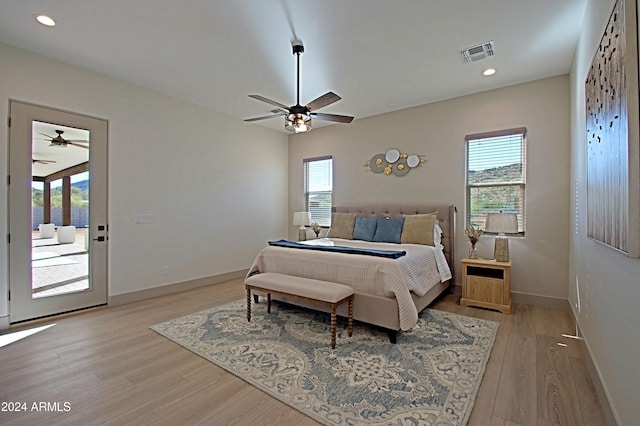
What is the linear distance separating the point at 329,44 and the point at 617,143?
2546mm

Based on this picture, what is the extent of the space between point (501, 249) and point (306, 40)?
137 inches

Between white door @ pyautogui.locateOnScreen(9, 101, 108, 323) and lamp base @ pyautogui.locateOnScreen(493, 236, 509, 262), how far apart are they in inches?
203

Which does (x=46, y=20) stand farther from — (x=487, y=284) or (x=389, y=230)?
(x=487, y=284)

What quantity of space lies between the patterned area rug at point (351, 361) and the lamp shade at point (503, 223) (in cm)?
118

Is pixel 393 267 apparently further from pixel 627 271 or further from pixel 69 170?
pixel 69 170

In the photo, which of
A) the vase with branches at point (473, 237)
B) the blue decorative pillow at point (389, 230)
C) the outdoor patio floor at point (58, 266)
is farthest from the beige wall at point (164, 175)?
the vase with branches at point (473, 237)

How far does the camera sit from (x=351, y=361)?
247cm

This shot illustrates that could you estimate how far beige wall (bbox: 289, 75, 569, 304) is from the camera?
3812 millimetres

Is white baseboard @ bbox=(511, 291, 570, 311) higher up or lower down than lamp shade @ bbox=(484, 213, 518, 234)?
lower down

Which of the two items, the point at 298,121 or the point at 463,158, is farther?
the point at 463,158

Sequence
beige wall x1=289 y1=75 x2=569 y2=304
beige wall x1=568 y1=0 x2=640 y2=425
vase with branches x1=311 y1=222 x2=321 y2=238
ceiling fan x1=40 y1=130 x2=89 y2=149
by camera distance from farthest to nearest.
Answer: vase with branches x1=311 y1=222 x2=321 y2=238 < beige wall x1=289 y1=75 x2=569 y2=304 < ceiling fan x1=40 y1=130 x2=89 y2=149 < beige wall x1=568 y1=0 x2=640 y2=425

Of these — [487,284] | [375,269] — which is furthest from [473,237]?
[375,269]

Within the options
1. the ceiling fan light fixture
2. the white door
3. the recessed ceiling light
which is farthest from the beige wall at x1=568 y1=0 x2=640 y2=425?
the white door

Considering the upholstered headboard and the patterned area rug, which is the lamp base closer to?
the upholstered headboard
